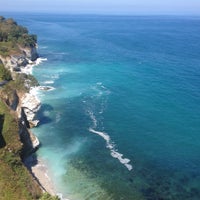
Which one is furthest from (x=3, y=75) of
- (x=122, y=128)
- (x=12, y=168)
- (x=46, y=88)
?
(x=122, y=128)

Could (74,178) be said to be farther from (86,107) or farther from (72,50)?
(72,50)

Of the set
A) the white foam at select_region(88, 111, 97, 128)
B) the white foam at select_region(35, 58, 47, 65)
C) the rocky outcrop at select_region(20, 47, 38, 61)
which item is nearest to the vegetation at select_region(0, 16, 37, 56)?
the rocky outcrop at select_region(20, 47, 38, 61)

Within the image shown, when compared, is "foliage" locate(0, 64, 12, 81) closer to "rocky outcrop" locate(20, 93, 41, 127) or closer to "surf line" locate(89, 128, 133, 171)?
"rocky outcrop" locate(20, 93, 41, 127)

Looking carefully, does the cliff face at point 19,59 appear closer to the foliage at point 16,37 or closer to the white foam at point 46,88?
the foliage at point 16,37

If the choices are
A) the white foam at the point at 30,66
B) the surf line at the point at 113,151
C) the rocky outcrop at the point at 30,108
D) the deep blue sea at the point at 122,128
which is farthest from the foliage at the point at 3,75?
the white foam at the point at 30,66

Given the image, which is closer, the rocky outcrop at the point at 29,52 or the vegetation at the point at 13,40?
the vegetation at the point at 13,40

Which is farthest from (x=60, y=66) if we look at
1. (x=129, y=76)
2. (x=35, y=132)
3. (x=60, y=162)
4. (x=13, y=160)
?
(x=13, y=160)
